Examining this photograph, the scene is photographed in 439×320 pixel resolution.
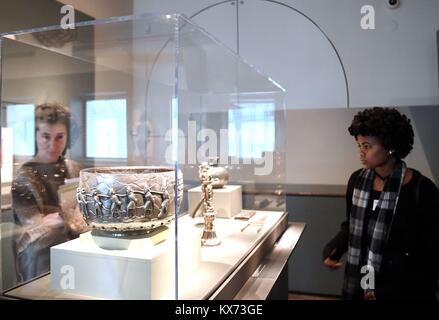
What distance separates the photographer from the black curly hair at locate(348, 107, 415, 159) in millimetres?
1055

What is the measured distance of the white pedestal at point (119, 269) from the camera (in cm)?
69

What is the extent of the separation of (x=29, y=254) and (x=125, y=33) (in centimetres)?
61

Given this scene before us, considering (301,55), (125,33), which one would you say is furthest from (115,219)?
(301,55)

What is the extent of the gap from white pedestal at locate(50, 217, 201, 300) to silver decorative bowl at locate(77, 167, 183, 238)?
4cm

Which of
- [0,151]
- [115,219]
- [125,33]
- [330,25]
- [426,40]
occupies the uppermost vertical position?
[330,25]

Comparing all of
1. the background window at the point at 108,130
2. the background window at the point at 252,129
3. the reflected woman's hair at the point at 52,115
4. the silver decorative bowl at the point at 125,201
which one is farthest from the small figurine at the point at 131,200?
the background window at the point at 252,129

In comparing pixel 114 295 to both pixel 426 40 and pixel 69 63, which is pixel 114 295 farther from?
pixel 426 40

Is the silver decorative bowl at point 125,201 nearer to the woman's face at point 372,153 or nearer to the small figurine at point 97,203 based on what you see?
the small figurine at point 97,203

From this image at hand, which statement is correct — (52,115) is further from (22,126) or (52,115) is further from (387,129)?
(387,129)

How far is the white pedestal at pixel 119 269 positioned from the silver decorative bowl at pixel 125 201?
38mm

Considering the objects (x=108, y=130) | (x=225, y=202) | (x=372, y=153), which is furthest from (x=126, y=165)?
(x=372, y=153)

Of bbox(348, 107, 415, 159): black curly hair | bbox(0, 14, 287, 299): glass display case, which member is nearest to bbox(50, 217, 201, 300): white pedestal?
bbox(0, 14, 287, 299): glass display case

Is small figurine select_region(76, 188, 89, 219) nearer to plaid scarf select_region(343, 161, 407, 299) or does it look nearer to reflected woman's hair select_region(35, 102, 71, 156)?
reflected woman's hair select_region(35, 102, 71, 156)

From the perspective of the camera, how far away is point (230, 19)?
265 cm
